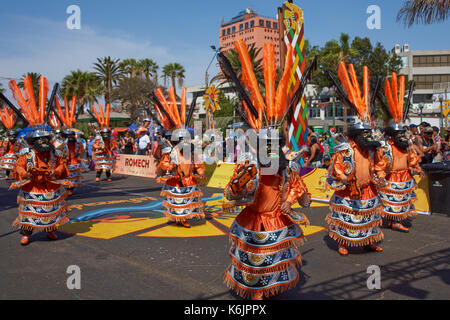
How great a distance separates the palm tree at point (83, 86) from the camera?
153ft

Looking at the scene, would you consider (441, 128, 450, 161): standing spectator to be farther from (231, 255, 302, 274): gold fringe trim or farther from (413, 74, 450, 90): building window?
(413, 74, 450, 90): building window

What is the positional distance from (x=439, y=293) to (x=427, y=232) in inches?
114

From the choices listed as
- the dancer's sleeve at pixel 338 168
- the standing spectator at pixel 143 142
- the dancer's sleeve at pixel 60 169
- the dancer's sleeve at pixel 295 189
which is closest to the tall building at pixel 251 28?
the standing spectator at pixel 143 142

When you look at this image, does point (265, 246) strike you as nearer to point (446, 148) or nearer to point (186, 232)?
point (186, 232)

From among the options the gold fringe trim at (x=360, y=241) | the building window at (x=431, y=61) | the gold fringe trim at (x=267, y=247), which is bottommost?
the gold fringe trim at (x=360, y=241)

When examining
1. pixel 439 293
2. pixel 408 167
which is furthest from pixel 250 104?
pixel 408 167

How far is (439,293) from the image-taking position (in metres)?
4.17

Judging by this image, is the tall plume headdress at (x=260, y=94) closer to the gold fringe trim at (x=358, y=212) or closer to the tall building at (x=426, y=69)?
the gold fringe trim at (x=358, y=212)

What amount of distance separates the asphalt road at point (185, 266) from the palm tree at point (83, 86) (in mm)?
42303

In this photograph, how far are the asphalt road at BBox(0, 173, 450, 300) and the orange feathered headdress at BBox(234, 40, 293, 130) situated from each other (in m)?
1.98

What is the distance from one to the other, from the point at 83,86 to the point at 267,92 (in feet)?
161

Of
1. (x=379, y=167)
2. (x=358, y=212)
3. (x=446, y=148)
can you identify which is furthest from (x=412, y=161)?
(x=446, y=148)

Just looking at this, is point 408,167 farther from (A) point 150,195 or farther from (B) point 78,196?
(B) point 78,196

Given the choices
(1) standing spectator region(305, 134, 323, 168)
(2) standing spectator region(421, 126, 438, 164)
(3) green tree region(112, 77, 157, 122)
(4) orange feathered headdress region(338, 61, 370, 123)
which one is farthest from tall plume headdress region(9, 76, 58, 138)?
(3) green tree region(112, 77, 157, 122)
